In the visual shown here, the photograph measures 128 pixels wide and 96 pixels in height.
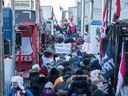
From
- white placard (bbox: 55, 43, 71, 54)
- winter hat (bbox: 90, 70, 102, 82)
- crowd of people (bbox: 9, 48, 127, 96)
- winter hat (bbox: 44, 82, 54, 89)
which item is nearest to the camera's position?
crowd of people (bbox: 9, 48, 127, 96)

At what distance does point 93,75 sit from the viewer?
948 cm

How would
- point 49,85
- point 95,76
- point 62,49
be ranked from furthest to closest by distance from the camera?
point 62,49 < point 95,76 < point 49,85

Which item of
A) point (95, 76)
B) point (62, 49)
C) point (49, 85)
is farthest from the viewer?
point (62, 49)

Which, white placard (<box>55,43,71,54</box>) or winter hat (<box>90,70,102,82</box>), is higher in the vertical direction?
winter hat (<box>90,70,102,82</box>)

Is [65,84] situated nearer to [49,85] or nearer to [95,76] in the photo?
[49,85]

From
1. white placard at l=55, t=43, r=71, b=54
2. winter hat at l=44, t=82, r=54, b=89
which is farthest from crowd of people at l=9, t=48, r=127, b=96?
white placard at l=55, t=43, r=71, b=54

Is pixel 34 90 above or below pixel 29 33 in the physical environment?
below

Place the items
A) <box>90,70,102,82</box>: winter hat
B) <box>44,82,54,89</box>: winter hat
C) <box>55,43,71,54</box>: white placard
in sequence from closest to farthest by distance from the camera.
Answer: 1. <box>44,82,54,89</box>: winter hat
2. <box>90,70,102,82</box>: winter hat
3. <box>55,43,71,54</box>: white placard

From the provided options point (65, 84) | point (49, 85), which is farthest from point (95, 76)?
point (49, 85)

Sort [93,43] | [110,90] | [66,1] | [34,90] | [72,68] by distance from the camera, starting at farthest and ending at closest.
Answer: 1. [66,1]
2. [93,43]
3. [72,68]
4. [34,90]
5. [110,90]

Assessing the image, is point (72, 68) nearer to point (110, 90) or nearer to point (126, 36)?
point (110, 90)

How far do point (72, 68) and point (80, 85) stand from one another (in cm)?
232

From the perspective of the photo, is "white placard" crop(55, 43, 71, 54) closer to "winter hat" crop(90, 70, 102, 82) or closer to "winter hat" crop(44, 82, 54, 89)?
"winter hat" crop(90, 70, 102, 82)

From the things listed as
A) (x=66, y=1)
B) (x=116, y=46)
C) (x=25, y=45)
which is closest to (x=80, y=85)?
(x=116, y=46)
